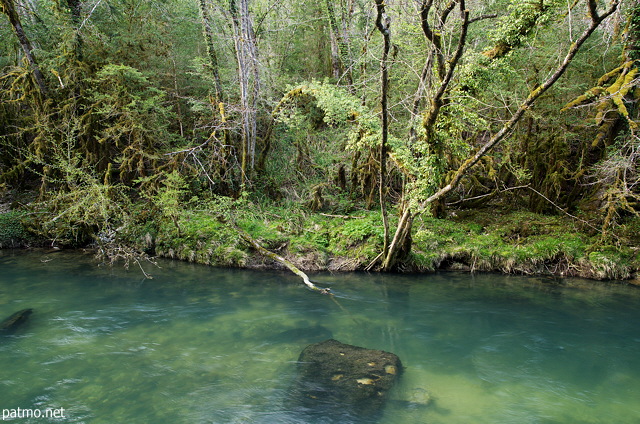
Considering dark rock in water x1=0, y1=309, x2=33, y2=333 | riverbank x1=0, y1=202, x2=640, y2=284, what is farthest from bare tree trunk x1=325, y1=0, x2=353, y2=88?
dark rock in water x1=0, y1=309, x2=33, y2=333

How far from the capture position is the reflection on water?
4.77 m

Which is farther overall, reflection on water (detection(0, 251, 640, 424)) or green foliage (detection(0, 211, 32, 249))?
green foliage (detection(0, 211, 32, 249))

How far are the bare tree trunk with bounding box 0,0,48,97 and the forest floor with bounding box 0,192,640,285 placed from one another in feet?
14.8

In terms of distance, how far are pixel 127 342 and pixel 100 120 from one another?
9.07 meters

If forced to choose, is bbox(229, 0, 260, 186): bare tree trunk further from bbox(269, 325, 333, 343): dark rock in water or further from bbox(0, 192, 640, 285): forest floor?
bbox(269, 325, 333, 343): dark rock in water

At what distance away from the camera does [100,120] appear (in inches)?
486

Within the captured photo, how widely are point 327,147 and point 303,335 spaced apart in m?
9.14

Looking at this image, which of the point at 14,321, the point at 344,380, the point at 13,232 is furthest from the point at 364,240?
the point at 13,232

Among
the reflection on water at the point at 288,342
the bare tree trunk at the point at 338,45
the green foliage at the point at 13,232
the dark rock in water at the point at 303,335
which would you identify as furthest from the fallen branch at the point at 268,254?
the bare tree trunk at the point at 338,45

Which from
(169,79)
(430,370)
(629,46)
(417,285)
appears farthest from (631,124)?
(169,79)

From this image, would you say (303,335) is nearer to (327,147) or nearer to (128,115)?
(327,147)

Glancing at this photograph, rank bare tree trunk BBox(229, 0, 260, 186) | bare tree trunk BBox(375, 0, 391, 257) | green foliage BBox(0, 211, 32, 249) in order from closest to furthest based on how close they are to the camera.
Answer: bare tree trunk BBox(375, 0, 391, 257) → green foliage BBox(0, 211, 32, 249) → bare tree trunk BBox(229, 0, 260, 186)

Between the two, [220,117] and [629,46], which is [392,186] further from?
[629,46]

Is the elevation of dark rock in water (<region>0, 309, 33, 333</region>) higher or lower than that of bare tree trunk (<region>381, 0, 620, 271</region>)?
lower
